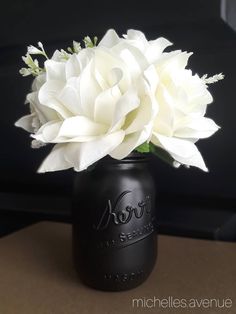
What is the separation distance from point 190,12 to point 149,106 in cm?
34

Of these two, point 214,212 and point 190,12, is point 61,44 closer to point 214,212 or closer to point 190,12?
point 190,12

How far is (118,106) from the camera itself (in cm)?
39

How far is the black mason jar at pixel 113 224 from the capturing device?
44 centimetres

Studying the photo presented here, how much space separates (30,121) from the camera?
1.57ft

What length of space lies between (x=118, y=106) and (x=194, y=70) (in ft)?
1.10

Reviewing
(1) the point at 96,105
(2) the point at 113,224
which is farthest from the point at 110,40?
(2) the point at 113,224

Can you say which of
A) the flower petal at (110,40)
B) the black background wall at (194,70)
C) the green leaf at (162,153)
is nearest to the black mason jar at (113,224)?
the green leaf at (162,153)

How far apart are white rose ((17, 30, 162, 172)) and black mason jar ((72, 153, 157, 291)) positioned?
2.1 inches

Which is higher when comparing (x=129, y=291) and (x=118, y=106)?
(x=118, y=106)

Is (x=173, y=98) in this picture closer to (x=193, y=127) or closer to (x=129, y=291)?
(x=193, y=127)

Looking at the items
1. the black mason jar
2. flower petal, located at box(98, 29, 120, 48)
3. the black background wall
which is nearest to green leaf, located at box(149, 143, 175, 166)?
the black mason jar

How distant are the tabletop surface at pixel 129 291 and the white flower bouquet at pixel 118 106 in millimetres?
163

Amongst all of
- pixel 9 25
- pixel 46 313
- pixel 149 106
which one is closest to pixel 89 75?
pixel 149 106

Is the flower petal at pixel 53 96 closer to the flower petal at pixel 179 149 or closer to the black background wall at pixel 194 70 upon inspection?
the flower petal at pixel 179 149
